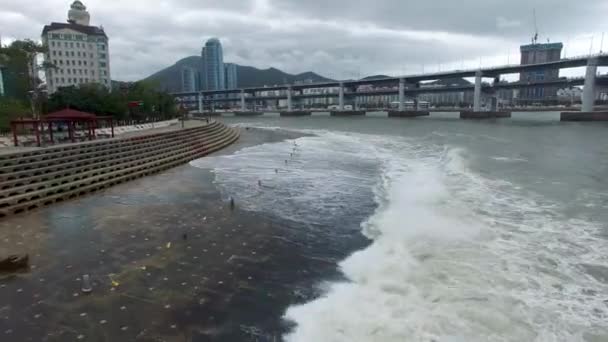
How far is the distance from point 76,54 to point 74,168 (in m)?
108

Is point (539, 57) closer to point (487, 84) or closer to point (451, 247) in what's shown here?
point (487, 84)

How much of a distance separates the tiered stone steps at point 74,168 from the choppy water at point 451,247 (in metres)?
4.50

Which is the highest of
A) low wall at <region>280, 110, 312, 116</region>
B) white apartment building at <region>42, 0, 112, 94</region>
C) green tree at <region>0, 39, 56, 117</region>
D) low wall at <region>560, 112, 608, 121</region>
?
white apartment building at <region>42, 0, 112, 94</region>

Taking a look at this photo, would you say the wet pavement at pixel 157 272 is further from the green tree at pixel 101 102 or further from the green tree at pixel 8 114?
the green tree at pixel 101 102

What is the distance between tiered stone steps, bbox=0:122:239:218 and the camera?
14.6 meters

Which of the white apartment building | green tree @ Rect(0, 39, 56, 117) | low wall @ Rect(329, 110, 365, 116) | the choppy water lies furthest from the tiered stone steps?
low wall @ Rect(329, 110, 365, 116)

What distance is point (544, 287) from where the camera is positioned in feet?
29.2

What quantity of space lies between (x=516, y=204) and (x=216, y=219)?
12387 millimetres

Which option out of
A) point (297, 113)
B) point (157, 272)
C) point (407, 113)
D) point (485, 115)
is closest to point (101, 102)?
point (157, 272)

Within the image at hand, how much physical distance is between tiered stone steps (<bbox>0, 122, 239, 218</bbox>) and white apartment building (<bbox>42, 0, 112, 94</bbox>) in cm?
9233

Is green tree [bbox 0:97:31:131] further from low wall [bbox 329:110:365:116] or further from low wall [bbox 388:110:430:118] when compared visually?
low wall [bbox 329:110:365:116]

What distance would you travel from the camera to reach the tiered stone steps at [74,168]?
577 inches

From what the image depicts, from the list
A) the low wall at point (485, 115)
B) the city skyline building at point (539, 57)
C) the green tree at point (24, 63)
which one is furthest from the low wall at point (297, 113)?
the green tree at point (24, 63)

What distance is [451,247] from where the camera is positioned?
1134 centimetres
